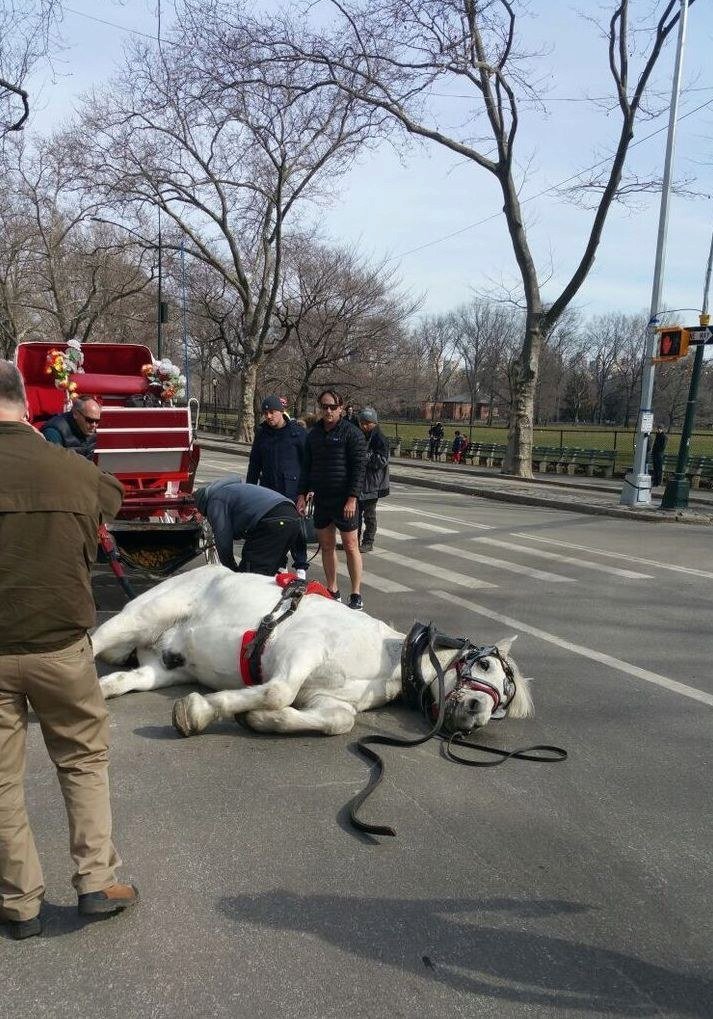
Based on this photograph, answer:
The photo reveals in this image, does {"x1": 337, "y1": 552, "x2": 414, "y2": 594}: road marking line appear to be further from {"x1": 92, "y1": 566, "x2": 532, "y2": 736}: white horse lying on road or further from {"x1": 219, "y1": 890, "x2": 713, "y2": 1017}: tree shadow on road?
{"x1": 219, "y1": 890, "x2": 713, "y2": 1017}: tree shadow on road

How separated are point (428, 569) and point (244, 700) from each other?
6093 mm

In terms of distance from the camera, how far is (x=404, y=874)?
3193 mm

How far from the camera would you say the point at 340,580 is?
371 inches

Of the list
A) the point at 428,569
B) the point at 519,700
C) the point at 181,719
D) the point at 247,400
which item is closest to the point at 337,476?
the point at 428,569

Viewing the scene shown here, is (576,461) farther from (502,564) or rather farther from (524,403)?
(502,564)

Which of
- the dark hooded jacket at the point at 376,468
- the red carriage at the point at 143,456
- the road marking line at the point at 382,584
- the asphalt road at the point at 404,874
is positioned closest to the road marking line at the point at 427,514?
the dark hooded jacket at the point at 376,468

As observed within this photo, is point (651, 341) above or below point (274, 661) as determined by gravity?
above

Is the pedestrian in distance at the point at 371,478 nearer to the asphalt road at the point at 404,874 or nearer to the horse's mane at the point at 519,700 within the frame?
the asphalt road at the point at 404,874

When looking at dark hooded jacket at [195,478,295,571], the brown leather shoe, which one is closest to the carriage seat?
dark hooded jacket at [195,478,295,571]

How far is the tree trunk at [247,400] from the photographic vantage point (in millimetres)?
40625

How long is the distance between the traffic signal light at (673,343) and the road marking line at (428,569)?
29.3 feet

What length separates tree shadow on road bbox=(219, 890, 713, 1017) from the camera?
2541 mm

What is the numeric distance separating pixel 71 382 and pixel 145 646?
245 inches

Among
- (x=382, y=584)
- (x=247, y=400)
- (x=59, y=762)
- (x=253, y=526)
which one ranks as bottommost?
(x=382, y=584)
